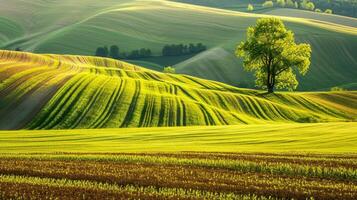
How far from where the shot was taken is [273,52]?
96062mm

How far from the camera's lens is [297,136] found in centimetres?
5150

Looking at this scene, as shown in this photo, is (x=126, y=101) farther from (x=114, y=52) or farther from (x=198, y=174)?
(x=114, y=52)

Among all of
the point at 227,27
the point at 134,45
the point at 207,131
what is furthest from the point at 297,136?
the point at 227,27

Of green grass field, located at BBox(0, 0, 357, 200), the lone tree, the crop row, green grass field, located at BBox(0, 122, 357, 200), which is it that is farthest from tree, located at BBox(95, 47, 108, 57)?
the crop row

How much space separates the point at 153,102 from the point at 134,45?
101m

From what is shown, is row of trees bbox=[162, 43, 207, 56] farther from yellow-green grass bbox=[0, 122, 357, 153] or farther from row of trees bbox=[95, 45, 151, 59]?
yellow-green grass bbox=[0, 122, 357, 153]

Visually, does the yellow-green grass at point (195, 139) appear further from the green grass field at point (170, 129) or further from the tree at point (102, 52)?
the tree at point (102, 52)

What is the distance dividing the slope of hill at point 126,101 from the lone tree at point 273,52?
364 centimetres

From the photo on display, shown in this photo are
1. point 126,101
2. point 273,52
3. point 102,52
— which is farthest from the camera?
point 102,52

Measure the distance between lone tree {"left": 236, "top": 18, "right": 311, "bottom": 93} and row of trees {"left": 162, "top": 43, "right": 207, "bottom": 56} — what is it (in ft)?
247

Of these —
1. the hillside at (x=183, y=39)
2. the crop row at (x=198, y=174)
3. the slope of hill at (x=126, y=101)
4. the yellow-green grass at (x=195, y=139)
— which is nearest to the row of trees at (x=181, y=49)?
the hillside at (x=183, y=39)

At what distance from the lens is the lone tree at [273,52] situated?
9575 centimetres

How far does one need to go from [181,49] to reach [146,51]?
39.5 feet

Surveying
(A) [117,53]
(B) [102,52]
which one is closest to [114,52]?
(A) [117,53]
